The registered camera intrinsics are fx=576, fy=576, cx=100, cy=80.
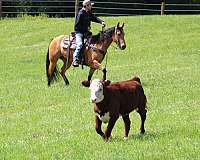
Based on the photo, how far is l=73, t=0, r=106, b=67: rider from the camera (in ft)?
55.0

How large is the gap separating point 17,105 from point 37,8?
30.0m

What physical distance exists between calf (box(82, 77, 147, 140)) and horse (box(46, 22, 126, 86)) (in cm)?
667

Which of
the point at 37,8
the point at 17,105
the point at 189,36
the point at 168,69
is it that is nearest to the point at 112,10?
the point at 37,8

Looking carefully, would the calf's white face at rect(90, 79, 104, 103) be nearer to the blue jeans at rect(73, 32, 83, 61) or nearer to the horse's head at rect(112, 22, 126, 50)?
the horse's head at rect(112, 22, 126, 50)

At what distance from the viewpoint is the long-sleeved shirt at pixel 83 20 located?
16766 mm

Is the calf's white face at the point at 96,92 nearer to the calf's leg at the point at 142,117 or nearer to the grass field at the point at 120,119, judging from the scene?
the grass field at the point at 120,119

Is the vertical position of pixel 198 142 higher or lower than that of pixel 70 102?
higher

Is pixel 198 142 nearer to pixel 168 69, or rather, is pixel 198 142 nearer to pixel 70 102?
pixel 70 102

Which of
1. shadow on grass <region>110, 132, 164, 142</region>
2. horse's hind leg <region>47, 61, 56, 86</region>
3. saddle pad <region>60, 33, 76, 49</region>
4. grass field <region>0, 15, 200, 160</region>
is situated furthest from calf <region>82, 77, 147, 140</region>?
horse's hind leg <region>47, 61, 56, 86</region>

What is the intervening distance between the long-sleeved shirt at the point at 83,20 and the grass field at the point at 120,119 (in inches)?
67.4

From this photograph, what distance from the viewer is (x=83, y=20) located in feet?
55.2

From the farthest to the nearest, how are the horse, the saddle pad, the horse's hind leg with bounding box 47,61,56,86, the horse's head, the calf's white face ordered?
the horse's hind leg with bounding box 47,61,56,86 → the saddle pad → the horse → the horse's head → the calf's white face

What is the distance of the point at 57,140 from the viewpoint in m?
9.39

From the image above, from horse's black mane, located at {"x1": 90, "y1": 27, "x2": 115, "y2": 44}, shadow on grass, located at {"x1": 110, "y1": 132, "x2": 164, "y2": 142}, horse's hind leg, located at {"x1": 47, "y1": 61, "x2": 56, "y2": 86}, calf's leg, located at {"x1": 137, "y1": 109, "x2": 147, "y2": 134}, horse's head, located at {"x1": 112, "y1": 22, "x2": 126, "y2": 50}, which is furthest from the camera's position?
horse's hind leg, located at {"x1": 47, "y1": 61, "x2": 56, "y2": 86}
